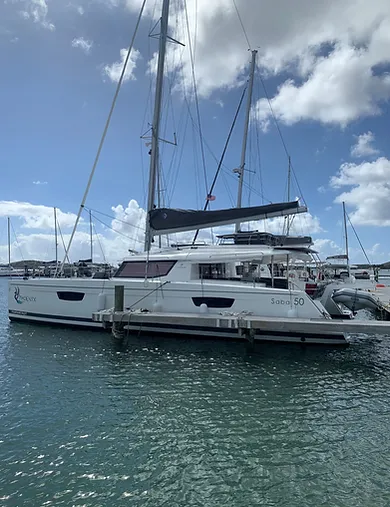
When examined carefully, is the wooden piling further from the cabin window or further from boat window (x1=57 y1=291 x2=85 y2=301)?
the cabin window

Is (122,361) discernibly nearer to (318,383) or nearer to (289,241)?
(318,383)

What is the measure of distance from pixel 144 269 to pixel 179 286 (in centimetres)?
181

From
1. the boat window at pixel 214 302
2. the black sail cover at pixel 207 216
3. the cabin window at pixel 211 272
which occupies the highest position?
the black sail cover at pixel 207 216

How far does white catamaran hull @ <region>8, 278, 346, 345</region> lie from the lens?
1105 centimetres

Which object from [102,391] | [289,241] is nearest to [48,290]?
[102,391]

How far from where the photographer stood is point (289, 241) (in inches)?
564

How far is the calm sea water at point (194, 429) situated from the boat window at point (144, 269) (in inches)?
131

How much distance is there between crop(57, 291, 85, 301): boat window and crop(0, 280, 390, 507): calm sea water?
3.30 m

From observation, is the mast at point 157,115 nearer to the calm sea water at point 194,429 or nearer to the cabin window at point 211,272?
the cabin window at point 211,272

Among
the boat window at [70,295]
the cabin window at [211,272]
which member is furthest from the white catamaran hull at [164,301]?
the cabin window at [211,272]

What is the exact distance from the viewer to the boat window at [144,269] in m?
12.7

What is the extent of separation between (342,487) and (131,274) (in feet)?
33.2

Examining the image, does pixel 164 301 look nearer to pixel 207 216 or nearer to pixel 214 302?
pixel 214 302

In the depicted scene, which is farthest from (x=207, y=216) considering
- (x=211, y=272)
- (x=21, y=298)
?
(x=21, y=298)
